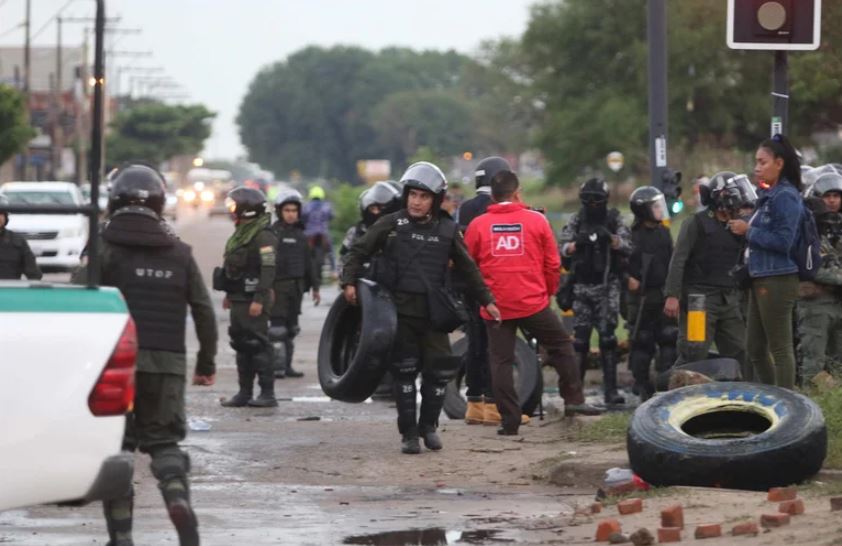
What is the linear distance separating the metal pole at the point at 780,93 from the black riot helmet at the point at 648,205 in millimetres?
2887

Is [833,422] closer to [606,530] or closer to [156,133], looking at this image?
[606,530]

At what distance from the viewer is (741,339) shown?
14273 millimetres

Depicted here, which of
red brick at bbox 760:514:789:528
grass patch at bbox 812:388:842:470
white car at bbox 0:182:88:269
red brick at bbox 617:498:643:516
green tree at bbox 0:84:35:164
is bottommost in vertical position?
red brick at bbox 617:498:643:516

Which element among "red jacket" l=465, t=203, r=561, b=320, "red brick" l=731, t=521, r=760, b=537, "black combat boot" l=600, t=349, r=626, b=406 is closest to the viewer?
"red brick" l=731, t=521, r=760, b=537

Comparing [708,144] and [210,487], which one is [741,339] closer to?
[210,487]

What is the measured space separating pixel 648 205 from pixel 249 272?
10.5ft

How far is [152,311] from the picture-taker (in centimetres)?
861

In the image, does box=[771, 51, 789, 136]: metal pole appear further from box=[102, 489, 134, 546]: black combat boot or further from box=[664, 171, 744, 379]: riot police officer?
box=[102, 489, 134, 546]: black combat boot

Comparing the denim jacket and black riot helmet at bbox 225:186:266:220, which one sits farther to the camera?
black riot helmet at bbox 225:186:266:220

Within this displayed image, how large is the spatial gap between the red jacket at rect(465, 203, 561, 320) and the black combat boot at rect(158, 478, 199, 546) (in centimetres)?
501

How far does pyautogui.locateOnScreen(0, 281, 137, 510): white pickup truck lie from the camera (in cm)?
698

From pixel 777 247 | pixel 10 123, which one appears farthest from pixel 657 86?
pixel 10 123

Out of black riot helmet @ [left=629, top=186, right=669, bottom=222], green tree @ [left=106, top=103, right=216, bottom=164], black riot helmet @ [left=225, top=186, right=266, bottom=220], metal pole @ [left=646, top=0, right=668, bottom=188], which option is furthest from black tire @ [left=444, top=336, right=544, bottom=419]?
green tree @ [left=106, top=103, right=216, bottom=164]

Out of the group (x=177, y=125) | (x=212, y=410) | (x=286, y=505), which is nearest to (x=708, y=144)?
(x=212, y=410)
